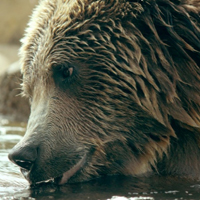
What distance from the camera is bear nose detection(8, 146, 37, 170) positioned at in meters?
3.81

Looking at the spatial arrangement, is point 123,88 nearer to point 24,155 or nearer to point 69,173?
point 69,173

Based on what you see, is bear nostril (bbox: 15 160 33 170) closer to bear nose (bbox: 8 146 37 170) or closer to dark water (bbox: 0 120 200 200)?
bear nose (bbox: 8 146 37 170)

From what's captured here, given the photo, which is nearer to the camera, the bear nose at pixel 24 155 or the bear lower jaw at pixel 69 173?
the bear nose at pixel 24 155

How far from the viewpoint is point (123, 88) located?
4223 millimetres

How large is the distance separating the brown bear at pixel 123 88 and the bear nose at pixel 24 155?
269mm

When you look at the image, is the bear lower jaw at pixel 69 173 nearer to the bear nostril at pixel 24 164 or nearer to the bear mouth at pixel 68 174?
the bear mouth at pixel 68 174

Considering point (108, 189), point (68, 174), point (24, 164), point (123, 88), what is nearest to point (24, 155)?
point (24, 164)

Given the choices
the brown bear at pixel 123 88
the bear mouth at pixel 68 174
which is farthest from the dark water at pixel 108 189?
the brown bear at pixel 123 88

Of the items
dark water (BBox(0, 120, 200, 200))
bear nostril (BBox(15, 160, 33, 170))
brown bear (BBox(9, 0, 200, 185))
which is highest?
brown bear (BBox(9, 0, 200, 185))

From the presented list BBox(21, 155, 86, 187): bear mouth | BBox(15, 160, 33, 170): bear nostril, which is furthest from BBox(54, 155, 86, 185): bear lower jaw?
BBox(15, 160, 33, 170): bear nostril

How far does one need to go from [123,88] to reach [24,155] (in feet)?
3.25

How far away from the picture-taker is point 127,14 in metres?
4.23

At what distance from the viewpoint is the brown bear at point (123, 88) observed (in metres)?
4.18

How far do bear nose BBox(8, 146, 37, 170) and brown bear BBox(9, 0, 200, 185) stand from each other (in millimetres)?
269
